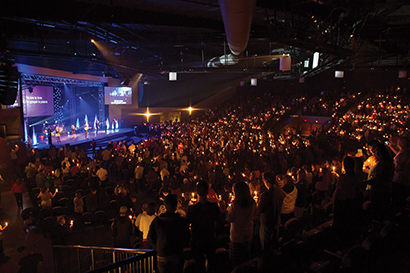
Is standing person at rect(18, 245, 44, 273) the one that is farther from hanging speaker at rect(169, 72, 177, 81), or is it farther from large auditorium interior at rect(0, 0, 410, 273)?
hanging speaker at rect(169, 72, 177, 81)

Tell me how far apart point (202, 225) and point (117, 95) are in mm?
22388

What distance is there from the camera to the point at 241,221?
3.14 m

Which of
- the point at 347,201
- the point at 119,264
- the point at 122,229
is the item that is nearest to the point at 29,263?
the point at 122,229

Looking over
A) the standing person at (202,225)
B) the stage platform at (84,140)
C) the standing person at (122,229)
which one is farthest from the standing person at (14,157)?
the standing person at (202,225)

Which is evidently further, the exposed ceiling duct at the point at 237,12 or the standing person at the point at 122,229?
the standing person at the point at 122,229

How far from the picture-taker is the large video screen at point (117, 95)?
2317cm

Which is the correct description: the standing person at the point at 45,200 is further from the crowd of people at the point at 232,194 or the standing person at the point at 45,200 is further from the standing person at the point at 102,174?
the standing person at the point at 102,174

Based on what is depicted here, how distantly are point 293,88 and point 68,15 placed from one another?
2280cm

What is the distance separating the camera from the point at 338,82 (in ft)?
80.3

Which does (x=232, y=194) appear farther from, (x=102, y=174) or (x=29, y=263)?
(x=102, y=174)

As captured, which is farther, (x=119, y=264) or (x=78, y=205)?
(x=78, y=205)

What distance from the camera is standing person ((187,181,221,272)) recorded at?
2.90 metres

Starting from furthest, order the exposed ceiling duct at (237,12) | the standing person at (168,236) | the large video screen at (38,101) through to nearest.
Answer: the large video screen at (38,101)
the exposed ceiling duct at (237,12)
the standing person at (168,236)

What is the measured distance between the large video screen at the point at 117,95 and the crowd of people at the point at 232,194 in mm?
10583
